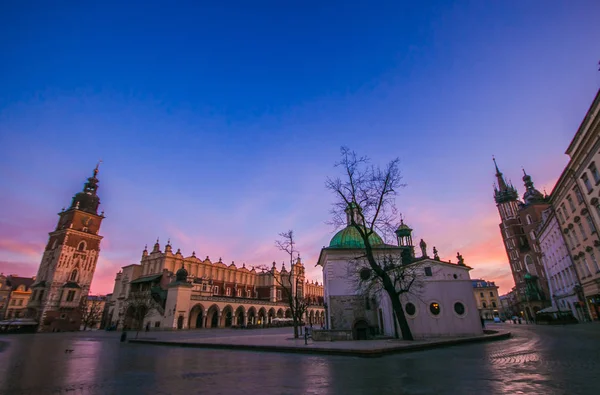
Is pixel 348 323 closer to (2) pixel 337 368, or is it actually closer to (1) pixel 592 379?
(2) pixel 337 368

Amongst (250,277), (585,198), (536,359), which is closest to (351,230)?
(585,198)

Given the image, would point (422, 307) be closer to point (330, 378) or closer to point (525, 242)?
point (330, 378)

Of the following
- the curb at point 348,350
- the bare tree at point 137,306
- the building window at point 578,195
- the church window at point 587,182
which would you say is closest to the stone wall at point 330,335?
the curb at point 348,350

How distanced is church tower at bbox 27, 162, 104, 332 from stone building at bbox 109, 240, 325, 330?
6833 mm

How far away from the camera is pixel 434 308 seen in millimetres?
22438

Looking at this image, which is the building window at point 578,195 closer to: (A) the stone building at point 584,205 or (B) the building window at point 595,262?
(A) the stone building at point 584,205

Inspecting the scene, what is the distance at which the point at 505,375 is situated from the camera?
301 inches

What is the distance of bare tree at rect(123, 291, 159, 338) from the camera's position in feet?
157

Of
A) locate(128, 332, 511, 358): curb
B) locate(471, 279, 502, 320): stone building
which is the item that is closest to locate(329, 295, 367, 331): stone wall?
locate(128, 332, 511, 358): curb

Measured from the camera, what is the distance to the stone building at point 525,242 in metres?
61.4

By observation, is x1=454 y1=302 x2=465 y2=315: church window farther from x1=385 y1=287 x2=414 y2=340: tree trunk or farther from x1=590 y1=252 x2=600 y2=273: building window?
x1=590 y1=252 x2=600 y2=273: building window

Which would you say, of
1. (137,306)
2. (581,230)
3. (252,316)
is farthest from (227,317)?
(581,230)

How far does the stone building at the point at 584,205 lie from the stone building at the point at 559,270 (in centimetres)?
195

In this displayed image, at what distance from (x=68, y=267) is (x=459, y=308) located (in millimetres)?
70008
